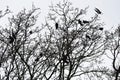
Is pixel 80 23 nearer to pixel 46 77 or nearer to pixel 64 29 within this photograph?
pixel 64 29

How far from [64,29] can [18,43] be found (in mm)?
2544

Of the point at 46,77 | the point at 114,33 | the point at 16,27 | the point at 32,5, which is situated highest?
the point at 32,5

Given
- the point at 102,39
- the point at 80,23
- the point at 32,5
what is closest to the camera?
the point at 80,23

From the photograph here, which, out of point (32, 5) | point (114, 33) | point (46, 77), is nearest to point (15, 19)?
point (32, 5)

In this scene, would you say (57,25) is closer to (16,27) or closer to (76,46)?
(76,46)

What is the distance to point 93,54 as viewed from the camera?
10906mm

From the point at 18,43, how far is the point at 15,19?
1.66 meters

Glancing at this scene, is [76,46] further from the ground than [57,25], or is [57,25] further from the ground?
[57,25]

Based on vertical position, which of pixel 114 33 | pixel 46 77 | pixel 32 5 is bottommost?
pixel 46 77

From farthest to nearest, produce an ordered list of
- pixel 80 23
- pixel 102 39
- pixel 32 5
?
pixel 32 5 → pixel 102 39 → pixel 80 23

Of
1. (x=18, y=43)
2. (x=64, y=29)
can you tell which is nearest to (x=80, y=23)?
(x=64, y=29)

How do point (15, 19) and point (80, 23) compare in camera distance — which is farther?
point (15, 19)

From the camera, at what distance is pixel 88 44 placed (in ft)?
35.7

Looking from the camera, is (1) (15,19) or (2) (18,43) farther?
(1) (15,19)
